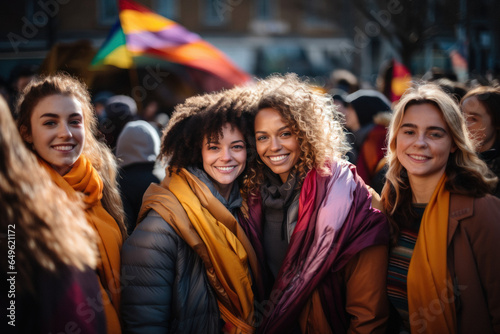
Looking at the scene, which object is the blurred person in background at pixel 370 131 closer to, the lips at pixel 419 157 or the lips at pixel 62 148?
the lips at pixel 419 157

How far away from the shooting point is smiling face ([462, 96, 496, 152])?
3.29 metres

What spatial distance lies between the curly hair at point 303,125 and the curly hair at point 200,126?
0.10 m

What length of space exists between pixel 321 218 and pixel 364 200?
0.29 metres

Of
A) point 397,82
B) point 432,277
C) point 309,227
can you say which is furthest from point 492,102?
point 397,82

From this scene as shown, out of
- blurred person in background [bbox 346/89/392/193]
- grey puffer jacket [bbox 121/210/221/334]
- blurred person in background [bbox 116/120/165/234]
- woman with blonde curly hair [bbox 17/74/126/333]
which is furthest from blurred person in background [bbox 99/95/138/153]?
blurred person in background [bbox 346/89/392/193]

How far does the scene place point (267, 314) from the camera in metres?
2.56

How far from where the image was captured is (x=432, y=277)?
2305 mm

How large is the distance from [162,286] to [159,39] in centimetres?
450

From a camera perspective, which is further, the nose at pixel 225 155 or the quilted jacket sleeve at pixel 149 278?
the nose at pixel 225 155

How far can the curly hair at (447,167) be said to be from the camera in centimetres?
241

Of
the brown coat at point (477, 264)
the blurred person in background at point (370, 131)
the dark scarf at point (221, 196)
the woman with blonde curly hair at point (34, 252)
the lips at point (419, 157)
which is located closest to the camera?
the woman with blonde curly hair at point (34, 252)

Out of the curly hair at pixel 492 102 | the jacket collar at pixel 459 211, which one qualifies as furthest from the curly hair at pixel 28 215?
the curly hair at pixel 492 102

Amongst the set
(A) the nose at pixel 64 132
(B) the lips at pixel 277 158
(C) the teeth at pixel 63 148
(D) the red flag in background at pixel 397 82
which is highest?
(D) the red flag in background at pixel 397 82

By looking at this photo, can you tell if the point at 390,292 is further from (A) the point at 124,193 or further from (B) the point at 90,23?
(B) the point at 90,23
